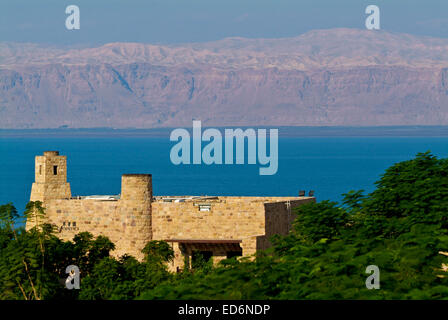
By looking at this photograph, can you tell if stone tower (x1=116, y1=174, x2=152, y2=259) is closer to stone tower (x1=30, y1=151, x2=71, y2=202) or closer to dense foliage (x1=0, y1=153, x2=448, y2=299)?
dense foliage (x1=0, y1=153, x2=448, y2=299)

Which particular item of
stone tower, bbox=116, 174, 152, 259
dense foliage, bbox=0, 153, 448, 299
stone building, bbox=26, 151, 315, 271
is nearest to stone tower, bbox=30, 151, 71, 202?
stone building, bbox=26, 151, 315, 271

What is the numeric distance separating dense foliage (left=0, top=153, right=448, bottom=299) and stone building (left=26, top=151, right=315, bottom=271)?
99cm

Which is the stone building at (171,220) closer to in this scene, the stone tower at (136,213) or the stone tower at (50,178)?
the stone tower at (136,213)

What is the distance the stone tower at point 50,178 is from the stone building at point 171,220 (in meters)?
1.32

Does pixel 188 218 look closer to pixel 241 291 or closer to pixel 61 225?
pixel 61 225

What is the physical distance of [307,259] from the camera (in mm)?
33156

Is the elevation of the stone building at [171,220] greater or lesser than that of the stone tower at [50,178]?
lesser

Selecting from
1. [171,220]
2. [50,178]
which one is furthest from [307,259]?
[50,178]

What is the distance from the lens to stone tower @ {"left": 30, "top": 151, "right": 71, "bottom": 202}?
53781mm

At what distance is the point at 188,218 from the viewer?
50438 mm

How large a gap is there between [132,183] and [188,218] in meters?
3.18

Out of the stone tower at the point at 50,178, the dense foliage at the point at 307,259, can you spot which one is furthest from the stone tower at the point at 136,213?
the stone tower at the point at 50,178

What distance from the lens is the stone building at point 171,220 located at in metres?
49.4

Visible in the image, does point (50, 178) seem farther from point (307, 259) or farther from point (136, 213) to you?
point (307, 259)
